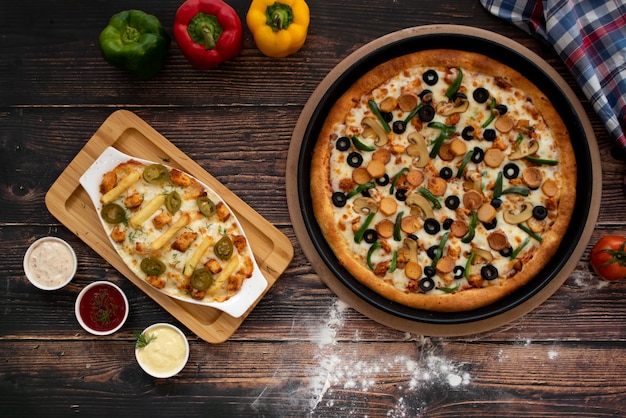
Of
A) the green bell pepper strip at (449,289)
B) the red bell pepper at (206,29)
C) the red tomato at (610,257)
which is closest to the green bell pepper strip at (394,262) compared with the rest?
the green bell pepper strip at (449,289)

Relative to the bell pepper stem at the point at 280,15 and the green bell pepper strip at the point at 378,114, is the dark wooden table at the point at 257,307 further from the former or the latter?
the green bell pepper strip at the point at 378,114

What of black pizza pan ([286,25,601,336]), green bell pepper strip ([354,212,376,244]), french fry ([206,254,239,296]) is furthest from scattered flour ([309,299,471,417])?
french fry ([206,254,239,296])

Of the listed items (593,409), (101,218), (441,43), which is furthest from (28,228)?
(593,409)

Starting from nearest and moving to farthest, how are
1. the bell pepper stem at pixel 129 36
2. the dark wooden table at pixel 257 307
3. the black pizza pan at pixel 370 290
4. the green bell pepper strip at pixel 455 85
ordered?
the black pizza pan at pixel 370 290
the green bell pepper strip at pixel 455 85
the bell pepper stem at pixel 129 36
the dark wooden table at pixel 257 307

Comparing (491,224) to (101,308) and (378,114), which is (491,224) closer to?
(378,114)

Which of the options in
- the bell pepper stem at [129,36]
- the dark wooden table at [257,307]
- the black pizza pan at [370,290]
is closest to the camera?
the black pizza pan at [370,290]

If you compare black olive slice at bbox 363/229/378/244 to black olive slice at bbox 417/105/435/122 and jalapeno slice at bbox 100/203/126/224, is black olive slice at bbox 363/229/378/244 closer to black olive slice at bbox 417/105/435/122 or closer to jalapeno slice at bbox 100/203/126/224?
black olive slice at bbox 417/105/435/122
